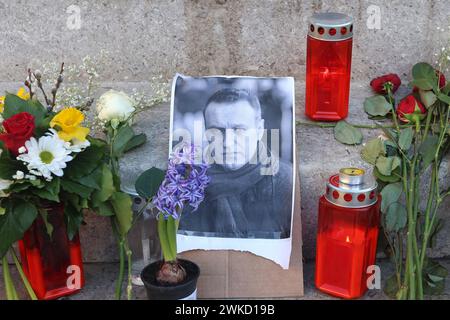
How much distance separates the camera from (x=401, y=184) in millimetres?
1775

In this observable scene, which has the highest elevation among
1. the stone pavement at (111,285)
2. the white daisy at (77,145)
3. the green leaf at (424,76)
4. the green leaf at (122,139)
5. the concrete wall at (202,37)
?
the concrete wall at (202,37)

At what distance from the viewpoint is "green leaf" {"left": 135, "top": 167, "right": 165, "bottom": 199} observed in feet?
5.38

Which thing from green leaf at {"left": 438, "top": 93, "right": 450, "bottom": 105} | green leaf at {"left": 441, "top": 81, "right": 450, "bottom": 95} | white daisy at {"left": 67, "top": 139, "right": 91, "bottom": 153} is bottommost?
white daisy at {"left": 67, "top": 139, "right": 91, "bottom": 153}

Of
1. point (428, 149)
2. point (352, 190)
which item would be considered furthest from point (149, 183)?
point (428, 149)

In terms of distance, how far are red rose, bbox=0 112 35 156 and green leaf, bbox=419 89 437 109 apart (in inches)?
38.7

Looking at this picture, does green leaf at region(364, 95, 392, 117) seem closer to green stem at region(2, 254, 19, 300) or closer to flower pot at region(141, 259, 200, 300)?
A: flower pot at region(141, 259, 200, 300)

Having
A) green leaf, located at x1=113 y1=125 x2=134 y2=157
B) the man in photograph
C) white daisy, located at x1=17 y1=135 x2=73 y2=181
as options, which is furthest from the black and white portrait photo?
white daisy, located at x1=17 y1=135 x2=73 y2=181

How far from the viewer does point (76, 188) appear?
1590 millimetres

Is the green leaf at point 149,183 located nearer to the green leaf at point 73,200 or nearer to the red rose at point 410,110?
the green leaf at point 73,200

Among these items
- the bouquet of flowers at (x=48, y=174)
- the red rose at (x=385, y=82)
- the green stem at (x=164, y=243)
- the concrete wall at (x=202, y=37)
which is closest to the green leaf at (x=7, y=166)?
the bouquet of flowers at (x=48, y=174)

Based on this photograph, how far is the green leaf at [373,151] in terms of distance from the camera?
1817 millimetres

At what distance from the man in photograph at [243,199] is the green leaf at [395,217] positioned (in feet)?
0.75

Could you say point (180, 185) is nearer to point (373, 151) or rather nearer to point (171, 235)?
point (171, 235)

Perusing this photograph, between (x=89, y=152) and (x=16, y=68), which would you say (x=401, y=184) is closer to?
(x=89, y=152)
